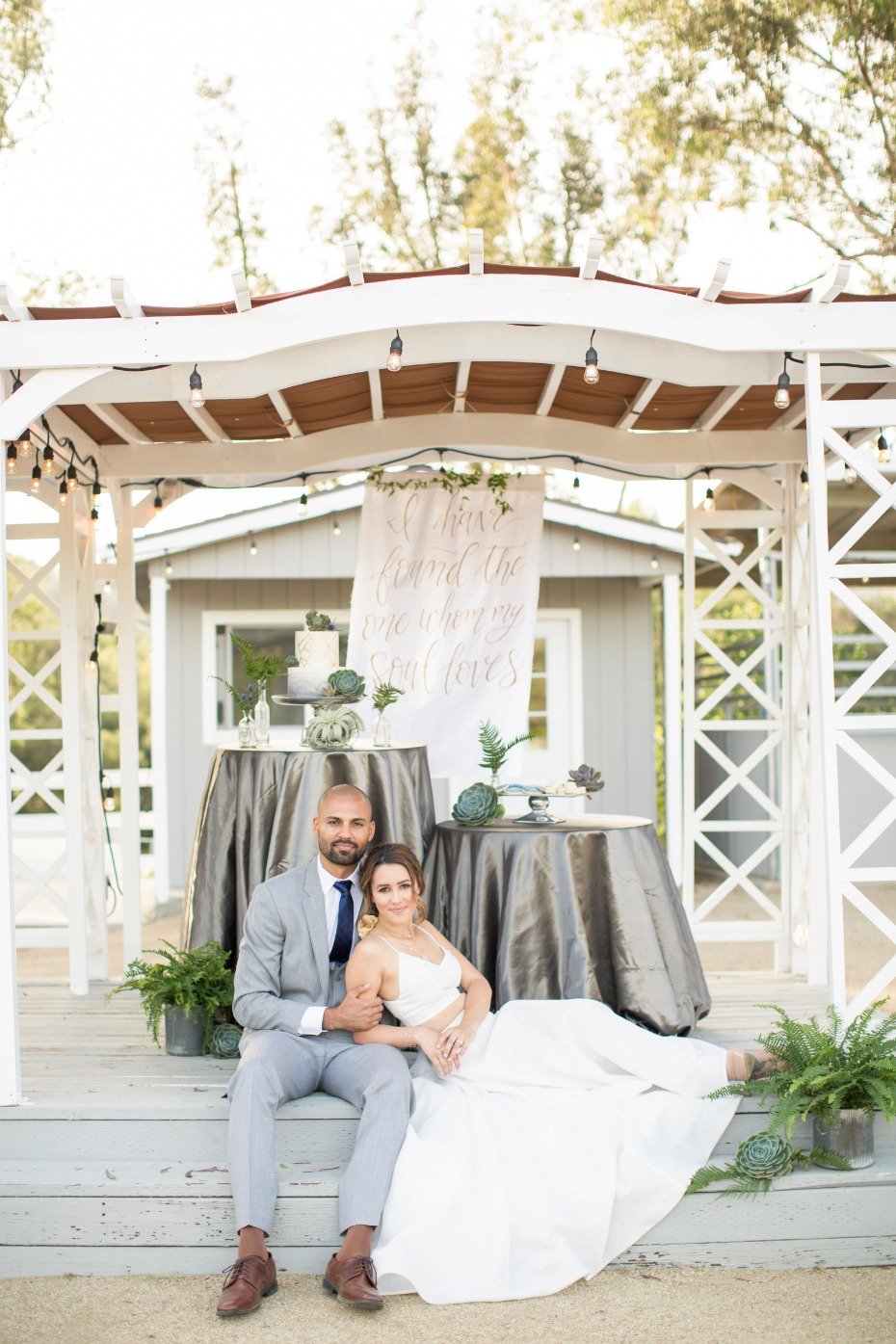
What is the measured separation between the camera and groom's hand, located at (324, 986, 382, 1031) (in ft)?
14.0

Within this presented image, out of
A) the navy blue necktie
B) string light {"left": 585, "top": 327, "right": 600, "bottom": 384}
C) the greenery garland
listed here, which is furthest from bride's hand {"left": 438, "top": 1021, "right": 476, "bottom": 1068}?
the greenery garland

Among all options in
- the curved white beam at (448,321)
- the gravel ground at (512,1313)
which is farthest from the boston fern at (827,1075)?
the curved white beam at (448,321)

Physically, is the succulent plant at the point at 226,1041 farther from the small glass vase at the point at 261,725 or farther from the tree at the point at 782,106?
the tree at the point at 782,106

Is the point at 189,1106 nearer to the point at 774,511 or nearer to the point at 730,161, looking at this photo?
the point at 774,511

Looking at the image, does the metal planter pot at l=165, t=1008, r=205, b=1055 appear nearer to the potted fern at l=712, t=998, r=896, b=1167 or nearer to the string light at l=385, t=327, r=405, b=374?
the potted fern at l=712, t=998, r=896, b=1167

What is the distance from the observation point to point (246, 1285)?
363cm

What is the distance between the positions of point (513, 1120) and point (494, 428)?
3.51 metres

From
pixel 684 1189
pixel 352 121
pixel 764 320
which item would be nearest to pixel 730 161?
pixel 352 121

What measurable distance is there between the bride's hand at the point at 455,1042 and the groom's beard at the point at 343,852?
2.11 ft

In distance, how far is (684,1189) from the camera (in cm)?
399

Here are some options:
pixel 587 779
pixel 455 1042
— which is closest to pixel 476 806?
pixel 587 779

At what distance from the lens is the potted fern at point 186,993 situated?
195 inches

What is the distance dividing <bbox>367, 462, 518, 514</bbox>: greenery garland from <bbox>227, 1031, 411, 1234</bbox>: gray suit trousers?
311 centimetres

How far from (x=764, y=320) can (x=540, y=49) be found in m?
13.9
